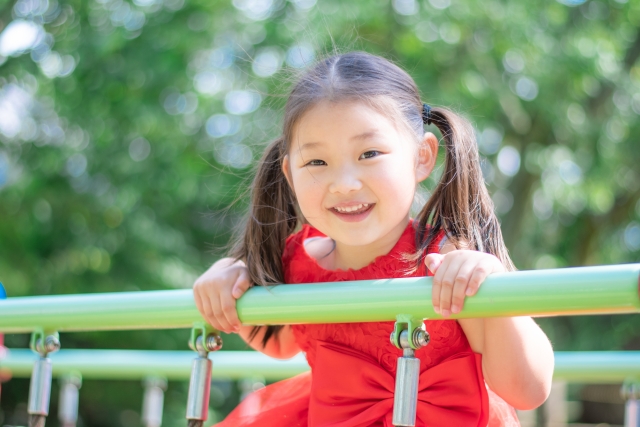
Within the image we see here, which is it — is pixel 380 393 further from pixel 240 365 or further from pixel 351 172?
pixel 240 365

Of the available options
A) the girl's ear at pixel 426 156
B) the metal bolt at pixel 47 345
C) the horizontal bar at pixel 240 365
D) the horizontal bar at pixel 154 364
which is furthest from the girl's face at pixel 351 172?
the horizontal bar at pixel 154 364

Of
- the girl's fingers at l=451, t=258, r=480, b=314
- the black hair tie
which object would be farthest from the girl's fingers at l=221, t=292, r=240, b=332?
the black hair tie

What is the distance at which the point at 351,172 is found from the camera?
4.90 ft

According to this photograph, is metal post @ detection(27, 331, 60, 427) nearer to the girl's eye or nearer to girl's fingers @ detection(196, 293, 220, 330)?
girl's fingers @ detection(196, 293, 220, 330)

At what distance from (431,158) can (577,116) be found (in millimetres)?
5114

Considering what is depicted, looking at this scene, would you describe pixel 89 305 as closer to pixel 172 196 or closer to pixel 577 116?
pixel 172 196

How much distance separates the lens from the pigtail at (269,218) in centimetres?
181

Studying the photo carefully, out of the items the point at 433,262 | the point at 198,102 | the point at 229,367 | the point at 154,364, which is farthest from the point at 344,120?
the point at 198,102

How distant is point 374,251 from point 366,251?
0.02 metres

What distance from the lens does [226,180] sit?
6613mm

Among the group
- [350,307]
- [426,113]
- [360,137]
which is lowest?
[350,307]

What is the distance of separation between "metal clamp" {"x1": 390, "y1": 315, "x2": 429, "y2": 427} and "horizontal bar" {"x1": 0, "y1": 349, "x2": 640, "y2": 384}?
1.04 meters

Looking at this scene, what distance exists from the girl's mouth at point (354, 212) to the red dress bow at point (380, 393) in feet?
0.84

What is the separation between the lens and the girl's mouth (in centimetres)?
154
